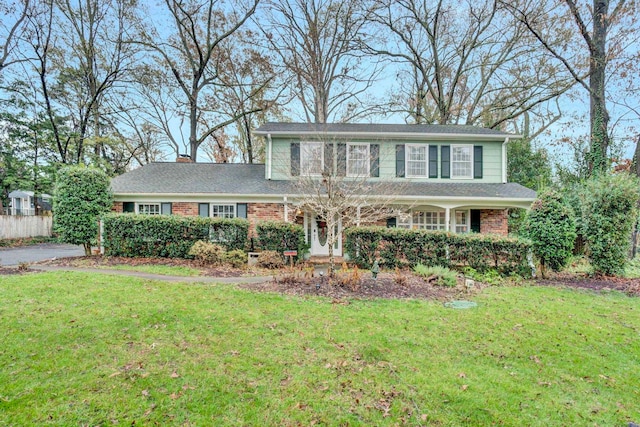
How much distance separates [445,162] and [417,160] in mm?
1255

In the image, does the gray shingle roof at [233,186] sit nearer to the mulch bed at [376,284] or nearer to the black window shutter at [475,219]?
the black window shutter at [475,219]

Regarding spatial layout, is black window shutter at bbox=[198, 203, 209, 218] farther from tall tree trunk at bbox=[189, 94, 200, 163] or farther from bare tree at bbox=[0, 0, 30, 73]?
bare tree at bbox=[0, 0, 30, 73]

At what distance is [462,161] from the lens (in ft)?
44.9

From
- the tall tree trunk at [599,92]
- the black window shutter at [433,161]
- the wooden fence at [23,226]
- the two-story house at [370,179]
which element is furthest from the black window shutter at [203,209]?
the tall tree trunk at [599,92]

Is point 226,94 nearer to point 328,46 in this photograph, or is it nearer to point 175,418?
point 328,46

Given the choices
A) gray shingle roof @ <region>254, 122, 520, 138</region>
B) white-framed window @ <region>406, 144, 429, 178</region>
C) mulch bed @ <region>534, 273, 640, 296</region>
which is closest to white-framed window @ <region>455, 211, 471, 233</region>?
white-framed window @ <region>406, 144, 429, 178</region>

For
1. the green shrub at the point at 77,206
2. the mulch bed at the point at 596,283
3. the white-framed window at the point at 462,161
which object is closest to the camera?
the mulch bed at the point at 596,283

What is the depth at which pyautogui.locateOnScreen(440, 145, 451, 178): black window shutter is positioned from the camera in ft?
44.7

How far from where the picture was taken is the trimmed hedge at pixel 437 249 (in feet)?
28.7

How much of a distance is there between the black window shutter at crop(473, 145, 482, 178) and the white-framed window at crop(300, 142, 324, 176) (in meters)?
6.97

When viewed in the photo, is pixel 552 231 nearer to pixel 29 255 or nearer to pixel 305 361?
pixel 305 361

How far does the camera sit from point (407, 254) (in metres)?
9.20

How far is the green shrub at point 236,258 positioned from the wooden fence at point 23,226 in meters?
16.2

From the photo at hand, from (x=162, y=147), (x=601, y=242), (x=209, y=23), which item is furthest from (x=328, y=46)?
(x=601, y=242)
